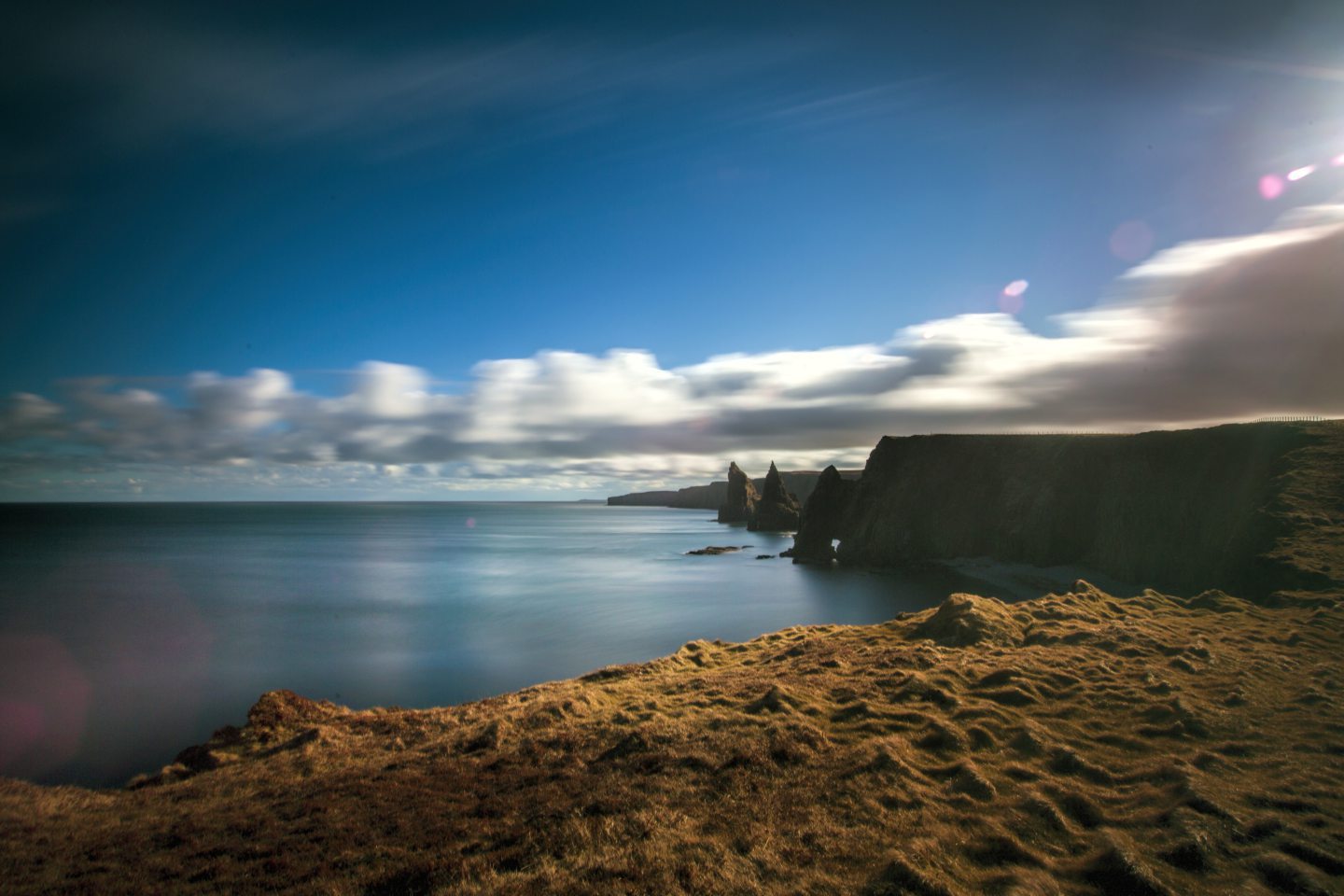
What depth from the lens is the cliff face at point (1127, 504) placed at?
1414 inches

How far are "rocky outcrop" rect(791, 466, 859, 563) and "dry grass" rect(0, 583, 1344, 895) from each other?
73.1 m

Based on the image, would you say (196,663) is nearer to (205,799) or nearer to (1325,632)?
(205,799)

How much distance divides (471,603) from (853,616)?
3752 centimetres

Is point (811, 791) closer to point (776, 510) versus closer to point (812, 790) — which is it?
point (812, 790)

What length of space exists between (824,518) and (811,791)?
8858cm

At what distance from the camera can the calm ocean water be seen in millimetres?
28875

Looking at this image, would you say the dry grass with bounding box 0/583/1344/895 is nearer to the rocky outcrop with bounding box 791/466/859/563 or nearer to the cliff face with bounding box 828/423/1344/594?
the cliff face with bounding box 828/423/1344/594

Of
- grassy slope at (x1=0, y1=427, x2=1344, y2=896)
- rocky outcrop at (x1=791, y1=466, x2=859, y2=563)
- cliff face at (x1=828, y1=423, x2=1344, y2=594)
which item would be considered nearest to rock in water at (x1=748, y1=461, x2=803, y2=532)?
rocky outcrop at (x1=791, y1=466, x2=859, y2=563)

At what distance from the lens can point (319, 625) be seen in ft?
164

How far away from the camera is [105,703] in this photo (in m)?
30.4

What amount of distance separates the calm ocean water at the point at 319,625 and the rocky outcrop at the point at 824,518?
23.9 ft

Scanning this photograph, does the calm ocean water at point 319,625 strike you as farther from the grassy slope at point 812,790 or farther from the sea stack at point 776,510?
the sea stack at point 776,510

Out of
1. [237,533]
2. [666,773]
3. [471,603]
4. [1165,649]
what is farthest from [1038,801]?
[237,533]

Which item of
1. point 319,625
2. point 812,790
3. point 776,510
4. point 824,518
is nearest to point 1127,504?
point 824,518
